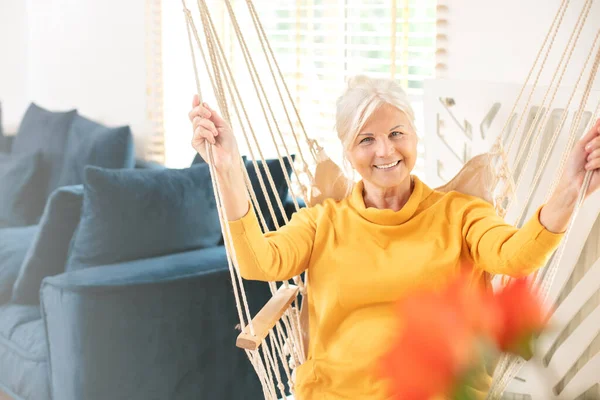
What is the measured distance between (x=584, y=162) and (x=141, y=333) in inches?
59.0

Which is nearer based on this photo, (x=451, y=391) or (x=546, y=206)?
(x=451, y=391)

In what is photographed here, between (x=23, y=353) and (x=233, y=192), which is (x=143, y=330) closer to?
(x=23, y=353)

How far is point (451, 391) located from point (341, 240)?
3.69 feet

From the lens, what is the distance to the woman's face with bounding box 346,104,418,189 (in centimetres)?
155

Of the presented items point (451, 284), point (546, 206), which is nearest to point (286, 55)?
point (546, 206)

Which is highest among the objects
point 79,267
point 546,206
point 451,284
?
point 451,284

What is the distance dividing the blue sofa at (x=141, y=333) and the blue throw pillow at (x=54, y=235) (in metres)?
0.09

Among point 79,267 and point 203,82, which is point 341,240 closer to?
point 79,267

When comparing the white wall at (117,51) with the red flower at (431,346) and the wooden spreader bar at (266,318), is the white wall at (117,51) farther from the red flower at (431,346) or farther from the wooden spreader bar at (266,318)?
the red flower at (431,346)

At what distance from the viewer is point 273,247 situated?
5.04 feet

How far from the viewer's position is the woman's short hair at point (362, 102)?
1556mm

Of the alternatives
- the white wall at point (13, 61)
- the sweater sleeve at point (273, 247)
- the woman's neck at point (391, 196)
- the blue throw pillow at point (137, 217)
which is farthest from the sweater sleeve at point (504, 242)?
the white wall at point (13, 61)

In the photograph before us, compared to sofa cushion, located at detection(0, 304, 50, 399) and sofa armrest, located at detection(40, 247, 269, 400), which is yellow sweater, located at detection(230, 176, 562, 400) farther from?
sofa cushion, located at detection(0, 304, 50, 399)

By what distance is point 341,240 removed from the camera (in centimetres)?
157
